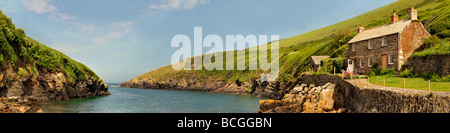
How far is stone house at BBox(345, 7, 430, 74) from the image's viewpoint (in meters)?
37.4

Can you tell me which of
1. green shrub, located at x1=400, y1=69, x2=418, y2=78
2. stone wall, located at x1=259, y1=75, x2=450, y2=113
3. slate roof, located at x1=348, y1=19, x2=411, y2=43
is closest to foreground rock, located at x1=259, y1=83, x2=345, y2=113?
stone wall, located at x1=259, y1=75, x2=450, y2=113

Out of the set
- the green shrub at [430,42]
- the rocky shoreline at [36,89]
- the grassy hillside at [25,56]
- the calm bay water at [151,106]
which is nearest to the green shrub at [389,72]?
the green shrub at [430,42]

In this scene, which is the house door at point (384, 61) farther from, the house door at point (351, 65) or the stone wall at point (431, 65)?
the house door at point (351, 65)

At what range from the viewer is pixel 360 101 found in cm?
2588


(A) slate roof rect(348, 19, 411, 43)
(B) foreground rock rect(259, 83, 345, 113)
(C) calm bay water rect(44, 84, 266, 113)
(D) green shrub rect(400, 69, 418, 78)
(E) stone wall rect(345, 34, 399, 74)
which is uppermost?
(A) slate roof rect(348, 19, 411, 43)

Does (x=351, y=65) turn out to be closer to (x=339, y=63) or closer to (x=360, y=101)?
(x=339, y=63)

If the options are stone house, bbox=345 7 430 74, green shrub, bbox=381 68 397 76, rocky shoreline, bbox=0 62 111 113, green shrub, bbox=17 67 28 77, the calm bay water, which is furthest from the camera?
green shrub, bbox=17 67 28 77

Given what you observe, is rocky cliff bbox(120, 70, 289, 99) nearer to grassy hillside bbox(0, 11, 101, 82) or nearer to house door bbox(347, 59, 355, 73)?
house door bbox(347, 59, 355, 73)

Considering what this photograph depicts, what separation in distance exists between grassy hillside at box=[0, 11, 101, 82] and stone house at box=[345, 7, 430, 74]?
5436 cm

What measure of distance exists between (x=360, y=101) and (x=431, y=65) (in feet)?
38.8

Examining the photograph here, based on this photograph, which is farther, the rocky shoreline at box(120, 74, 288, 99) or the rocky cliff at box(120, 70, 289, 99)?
the rocky cliff at box(120, 70, 289, 99)

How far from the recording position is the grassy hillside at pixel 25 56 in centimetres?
4608

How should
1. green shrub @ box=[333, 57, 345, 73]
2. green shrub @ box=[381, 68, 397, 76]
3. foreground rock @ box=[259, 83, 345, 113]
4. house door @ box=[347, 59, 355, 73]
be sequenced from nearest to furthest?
foreground rock @ box=[259, 83, 345, 113] < green shrub @ box=[381, 68, 397, 76] < house door @ box=[347, 59, 355, 73] < green shrub @ box=[333, 57, 345, 73]

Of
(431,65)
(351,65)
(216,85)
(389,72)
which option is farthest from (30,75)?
(216,85)
